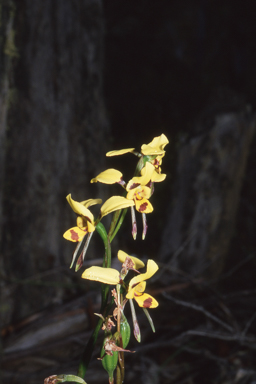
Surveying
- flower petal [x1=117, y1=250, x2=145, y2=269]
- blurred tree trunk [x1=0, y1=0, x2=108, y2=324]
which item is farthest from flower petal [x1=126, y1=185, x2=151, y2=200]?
blurred tree trunk [x1=0, y1=0, x2=108, y2=324]

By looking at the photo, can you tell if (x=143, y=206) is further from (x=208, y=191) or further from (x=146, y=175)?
(x=208, y=191)

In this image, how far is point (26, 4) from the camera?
1683mm

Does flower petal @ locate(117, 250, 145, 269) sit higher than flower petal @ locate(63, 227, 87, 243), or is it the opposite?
flower petal @ locate(63, 227, 87, 243)

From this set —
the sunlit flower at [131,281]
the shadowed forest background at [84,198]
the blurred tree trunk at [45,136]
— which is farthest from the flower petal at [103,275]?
the blurred tree trunk at [45,136]

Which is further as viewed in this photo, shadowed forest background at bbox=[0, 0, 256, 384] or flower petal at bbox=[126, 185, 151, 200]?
shadowed forest background at bbox=[0, 0, 256, 384]

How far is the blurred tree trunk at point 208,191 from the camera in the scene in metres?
2.15

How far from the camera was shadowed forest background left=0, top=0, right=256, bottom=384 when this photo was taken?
159 cm

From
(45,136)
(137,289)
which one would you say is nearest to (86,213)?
(137,289)

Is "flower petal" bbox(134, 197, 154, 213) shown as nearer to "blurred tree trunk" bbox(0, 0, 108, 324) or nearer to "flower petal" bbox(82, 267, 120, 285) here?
"flower petal" bbox(82, 267, 120, 285)

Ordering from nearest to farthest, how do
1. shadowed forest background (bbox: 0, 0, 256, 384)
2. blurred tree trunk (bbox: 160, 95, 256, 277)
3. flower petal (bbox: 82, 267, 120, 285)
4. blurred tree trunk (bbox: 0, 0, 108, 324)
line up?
flower petal (bbox: 82, 267, 120, 285) < shadowed forest background (bbox: 0, 0, 256, 384) < blurred tree trunk (bbox: 0, 0, 108, 324) < blurred tree trunk (bbox: 160, 95, 256, 277)

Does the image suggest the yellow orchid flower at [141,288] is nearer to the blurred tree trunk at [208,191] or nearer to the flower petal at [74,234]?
the flower petal at [74,234]

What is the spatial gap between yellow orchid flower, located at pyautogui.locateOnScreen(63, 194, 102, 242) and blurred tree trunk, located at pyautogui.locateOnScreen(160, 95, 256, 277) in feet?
5.31

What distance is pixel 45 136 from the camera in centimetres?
186

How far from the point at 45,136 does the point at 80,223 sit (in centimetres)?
137
